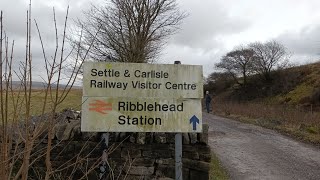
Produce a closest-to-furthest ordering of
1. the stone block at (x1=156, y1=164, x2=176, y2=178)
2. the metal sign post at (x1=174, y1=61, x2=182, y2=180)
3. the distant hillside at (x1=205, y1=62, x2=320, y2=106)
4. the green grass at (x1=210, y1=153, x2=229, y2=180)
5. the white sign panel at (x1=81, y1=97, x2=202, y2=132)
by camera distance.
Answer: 1. the white sign panel at (x1=81, y1=97, x2=202, y2=132)
2. the metal sign post at (x1=174, y1=61, x2=182, y2=180)
3. the stone block at (x1=156, y1=164, x2=176, y2=178)
4. the green grass at (x1=210, y1=153, x2=229, y2=180)
5. the distant hillside at (x1=205, y1=62, x2=320, y2=106)

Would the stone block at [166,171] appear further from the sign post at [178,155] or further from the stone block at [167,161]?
the sign post at [178,155]

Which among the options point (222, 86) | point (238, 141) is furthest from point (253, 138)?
point (222, 86)

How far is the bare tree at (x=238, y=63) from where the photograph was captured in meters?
47.3

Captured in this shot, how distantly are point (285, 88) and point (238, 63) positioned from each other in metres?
10.6

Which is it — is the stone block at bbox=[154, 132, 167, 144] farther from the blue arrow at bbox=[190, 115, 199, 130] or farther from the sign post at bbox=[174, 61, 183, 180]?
the blue arrow at bbox=[190, 115, 199, 130]

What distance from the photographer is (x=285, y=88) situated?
39688 mm

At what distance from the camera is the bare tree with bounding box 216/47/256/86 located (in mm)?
47281

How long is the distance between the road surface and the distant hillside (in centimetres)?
1695

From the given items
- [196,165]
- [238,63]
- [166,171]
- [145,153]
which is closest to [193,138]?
[196,165]

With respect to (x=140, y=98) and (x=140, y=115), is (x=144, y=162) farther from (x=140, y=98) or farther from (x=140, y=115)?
(x=140, y=98)

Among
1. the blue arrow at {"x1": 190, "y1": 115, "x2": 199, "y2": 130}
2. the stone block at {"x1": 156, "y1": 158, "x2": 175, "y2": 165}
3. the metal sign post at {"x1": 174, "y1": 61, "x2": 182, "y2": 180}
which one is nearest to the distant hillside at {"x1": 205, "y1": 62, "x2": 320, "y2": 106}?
the stone block at {"x1": 156, "y1": 158, "x2": 175, "y2": 165}

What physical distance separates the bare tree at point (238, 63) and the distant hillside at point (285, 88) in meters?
1.06

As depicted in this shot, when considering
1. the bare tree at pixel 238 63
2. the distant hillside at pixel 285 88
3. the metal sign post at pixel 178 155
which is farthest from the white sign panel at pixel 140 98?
the bare tree at pixel 238 63

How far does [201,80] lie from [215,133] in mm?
10590
